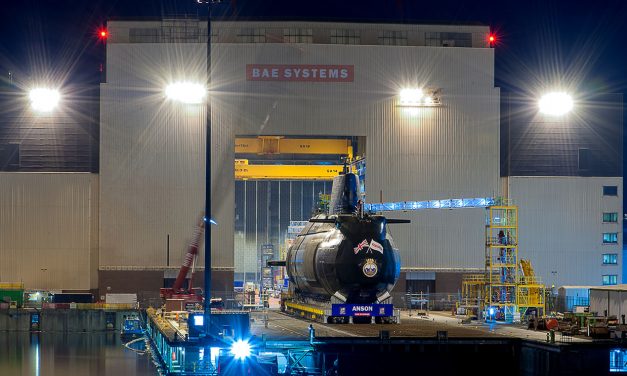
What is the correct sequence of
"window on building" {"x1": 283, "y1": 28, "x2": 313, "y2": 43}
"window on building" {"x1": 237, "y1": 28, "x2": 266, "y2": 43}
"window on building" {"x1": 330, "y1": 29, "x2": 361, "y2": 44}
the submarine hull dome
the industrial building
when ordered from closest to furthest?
the submarine hull dome
the industrial building
"window on building" {"x1": 237, "y1": 28, "x2": 266, "y2": 43}
"window on building" {"x1": 283, "y1": 28, "x2": 313, "y2": 43}
"window on building" {"x1": 330, "y1": 29, "x2": 361, "y2": 44}

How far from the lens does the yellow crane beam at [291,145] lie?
9512 cm

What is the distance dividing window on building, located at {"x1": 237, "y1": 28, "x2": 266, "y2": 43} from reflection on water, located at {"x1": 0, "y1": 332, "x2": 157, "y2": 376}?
25613mm

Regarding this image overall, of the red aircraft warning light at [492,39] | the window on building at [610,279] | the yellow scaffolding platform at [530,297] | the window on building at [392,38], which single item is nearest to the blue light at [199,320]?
the yellow scaffolding platform at [530,297]

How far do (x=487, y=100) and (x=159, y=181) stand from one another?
26.9 metres

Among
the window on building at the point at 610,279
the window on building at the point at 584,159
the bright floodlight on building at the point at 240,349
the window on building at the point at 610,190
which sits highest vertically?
the window on building at the point at 584,159

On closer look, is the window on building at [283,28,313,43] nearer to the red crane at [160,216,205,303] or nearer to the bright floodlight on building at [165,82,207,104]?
the bright floodlight on building at [165,82,207,104]

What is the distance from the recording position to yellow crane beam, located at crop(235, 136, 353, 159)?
95125 millimetres

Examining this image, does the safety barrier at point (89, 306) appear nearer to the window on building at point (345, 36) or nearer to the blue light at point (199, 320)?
the window on building at point (345, 36)

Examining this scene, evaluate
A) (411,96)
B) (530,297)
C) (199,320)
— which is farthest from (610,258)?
(199,320)

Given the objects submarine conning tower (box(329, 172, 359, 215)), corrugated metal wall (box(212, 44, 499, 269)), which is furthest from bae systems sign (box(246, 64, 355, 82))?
submarine conning tower (box(329, 172, 359, 215))

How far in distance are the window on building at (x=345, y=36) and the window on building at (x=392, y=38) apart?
78.1 inches

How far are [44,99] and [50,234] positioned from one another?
36.3 feet

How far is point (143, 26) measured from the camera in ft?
302

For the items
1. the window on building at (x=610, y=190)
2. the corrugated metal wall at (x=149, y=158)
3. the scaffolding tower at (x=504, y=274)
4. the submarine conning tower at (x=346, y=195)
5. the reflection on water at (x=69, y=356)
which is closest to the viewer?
the reflection on water at (x=69, y=356)
